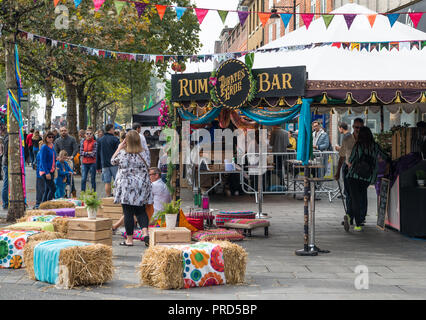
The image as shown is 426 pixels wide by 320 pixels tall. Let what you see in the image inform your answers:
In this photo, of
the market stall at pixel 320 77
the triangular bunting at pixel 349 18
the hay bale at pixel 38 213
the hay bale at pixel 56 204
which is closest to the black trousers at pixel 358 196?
the market stall at pixel 320 77

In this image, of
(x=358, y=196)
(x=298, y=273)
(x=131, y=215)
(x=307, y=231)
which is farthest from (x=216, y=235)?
(x=358, y=196)

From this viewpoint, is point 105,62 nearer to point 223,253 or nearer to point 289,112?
point 289,112

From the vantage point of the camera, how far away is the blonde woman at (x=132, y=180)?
957cm

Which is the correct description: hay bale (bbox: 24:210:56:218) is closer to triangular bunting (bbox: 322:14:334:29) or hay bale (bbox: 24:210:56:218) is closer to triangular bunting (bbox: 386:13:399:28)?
triangular bunting (bbox: 322:14:334:29)

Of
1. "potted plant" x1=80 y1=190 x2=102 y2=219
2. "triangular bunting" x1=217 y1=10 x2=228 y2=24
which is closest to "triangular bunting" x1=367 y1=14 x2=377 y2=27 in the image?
"triangular bunting" x1=217 y1=10 x2=228 y2=24

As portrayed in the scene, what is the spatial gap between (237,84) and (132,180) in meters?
2.29

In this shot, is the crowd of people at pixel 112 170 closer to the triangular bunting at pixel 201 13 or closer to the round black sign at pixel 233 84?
the round black sign at pixel 233 84

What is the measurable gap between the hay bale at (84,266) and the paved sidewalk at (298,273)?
5.2 inches

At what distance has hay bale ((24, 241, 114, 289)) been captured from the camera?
22.5 ft

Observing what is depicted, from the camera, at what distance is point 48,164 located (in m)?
14.0

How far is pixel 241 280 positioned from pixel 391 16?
6296 millimetres

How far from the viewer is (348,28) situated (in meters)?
11.5

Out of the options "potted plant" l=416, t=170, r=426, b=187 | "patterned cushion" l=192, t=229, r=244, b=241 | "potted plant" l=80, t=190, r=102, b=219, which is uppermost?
"potted plant" l=416, t=170, r=426, b=187

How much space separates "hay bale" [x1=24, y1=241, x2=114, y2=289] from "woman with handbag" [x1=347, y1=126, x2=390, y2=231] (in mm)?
5908
